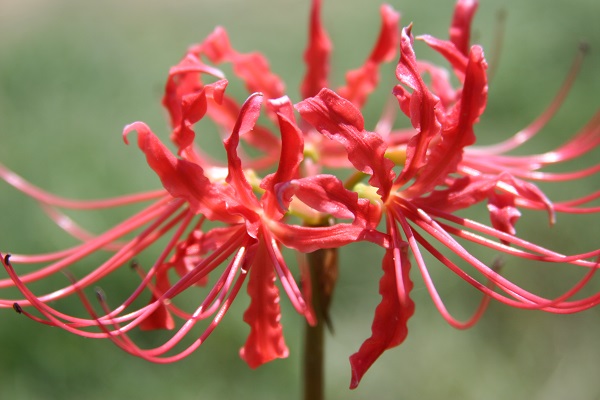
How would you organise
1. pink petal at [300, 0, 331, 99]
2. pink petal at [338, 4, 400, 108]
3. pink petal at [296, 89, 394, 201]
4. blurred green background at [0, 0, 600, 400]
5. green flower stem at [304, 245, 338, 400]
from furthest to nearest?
blurred green background at [0, 0, 600, 400] → pink petal at [300, 0, 331, 99] → pink petal at [338, 4, 400, 108] → green flower stem at [304, 245, 338, 400] → pink petal at [296, 89, 394, 201]

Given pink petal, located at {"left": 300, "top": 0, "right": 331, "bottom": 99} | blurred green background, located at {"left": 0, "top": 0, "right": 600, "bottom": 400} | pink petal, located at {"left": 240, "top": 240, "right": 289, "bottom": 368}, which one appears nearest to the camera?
pink petal, located at {"left": 240, "top": 240, "right": 289, "bottom": 368}

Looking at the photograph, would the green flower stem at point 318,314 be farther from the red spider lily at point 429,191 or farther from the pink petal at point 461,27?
the pink petal at point 461,27

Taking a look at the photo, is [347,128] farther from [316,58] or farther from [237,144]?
[316,58]

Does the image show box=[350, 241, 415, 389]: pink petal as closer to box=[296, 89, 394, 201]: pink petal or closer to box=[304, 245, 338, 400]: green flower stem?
box=[296, 89, 394, 201]: pink petal

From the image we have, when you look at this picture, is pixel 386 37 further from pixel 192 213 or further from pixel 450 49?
pixel 192 213

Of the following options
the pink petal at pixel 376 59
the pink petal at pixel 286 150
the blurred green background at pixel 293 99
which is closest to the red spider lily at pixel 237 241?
the pink petal at pixel 286 150

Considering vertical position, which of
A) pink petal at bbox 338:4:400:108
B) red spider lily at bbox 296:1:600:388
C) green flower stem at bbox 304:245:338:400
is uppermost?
pink petal at bbox 338:4:400:108

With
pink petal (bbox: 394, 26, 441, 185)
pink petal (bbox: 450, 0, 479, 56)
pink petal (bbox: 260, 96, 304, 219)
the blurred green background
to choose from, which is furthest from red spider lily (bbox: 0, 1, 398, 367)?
the blurred green background

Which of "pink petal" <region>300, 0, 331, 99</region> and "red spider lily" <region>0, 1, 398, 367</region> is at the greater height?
"pink petal" <region>300, 0, 331, 99</region>

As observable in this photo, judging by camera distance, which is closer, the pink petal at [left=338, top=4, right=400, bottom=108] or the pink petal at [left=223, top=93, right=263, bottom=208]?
the pink petal at [left=223, top=93, right=263, bottom=208]
